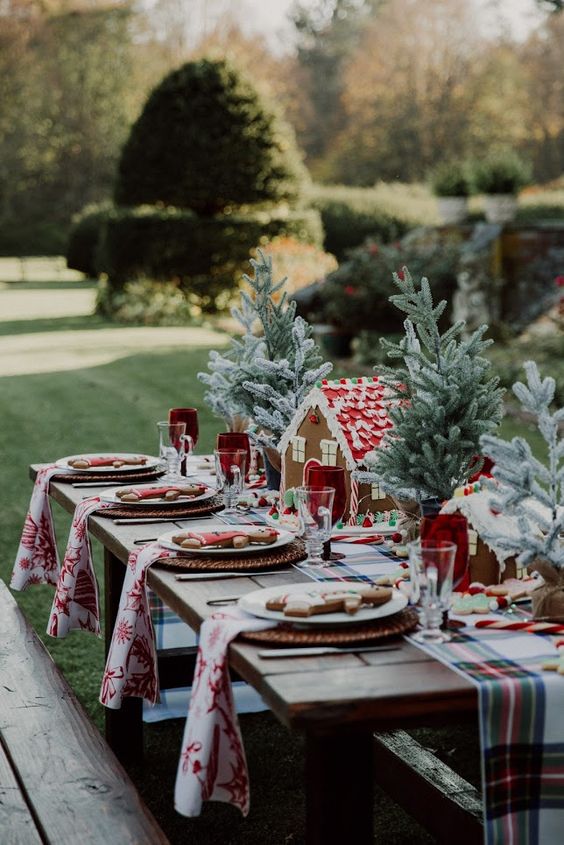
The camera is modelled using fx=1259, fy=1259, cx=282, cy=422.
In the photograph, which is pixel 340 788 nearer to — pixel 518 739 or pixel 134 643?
pixel 518 739

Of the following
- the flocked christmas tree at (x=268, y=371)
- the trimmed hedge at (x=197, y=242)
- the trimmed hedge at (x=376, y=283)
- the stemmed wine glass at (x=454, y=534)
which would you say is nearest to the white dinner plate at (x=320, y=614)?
the stemmed wine glass at (x=454, y=534)

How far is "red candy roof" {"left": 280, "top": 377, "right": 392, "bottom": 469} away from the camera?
3.31m

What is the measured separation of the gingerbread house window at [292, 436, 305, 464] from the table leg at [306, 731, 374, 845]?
1380mm

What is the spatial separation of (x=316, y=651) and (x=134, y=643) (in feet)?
3.10

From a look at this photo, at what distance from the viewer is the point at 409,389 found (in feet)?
10.1

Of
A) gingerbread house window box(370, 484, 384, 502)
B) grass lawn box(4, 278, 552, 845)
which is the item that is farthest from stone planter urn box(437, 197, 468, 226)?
gingerbread house window box(370, 484, 384, 502)

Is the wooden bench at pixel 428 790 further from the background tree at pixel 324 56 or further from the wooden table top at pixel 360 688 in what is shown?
the background tree at pixel 324 56

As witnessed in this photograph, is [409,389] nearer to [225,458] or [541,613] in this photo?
[225,458]

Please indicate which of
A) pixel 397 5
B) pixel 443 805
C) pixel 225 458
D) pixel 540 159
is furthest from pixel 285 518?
pixel 397 5

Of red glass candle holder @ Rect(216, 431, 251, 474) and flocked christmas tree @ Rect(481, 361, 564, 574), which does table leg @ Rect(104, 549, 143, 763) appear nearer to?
red glass candle holder @ Rect(216, 431, 251, 474)

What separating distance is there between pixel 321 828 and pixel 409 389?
1216mm

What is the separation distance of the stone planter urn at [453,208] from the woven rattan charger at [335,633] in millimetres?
14962

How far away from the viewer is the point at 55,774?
2.89m

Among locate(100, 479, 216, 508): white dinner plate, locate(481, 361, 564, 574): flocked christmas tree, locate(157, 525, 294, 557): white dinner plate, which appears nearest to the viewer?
locate(481, 361, 564, 574): flocked christmas tree
